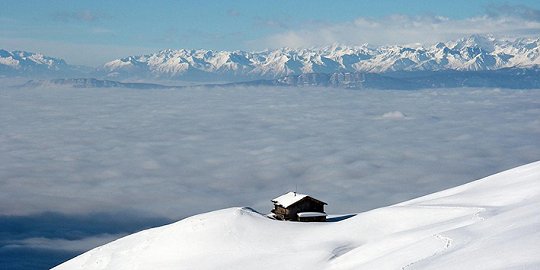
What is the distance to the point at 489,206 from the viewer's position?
51000 millimetres

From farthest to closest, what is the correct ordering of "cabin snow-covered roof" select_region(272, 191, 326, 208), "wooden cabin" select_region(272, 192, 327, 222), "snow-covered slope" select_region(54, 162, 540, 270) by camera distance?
"cabin snow-covered roof" select_region(272, 191, 326, 208) < "wooden cabin" select_region(272, 192, 327, 222) < "snow-covered slope" select_region(54, 162, 540, 270)

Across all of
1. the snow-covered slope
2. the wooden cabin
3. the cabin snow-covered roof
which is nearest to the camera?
the snow-covered slope

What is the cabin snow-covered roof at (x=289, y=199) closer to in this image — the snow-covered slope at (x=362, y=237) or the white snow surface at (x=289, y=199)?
the white snow surface at (x=289, y=199)

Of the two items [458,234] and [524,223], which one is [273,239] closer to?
[458,234]

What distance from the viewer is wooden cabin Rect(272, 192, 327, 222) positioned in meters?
63.4

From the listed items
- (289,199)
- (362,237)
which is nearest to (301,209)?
(289,199)

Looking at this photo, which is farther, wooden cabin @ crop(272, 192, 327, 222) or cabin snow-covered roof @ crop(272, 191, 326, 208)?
cabin snow-covered roof @ crop(272, 191, 326, 208)

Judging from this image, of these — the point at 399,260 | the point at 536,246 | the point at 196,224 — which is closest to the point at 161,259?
the point at 196,224

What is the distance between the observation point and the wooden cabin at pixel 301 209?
2498 inches

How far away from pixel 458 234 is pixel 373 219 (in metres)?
13.0

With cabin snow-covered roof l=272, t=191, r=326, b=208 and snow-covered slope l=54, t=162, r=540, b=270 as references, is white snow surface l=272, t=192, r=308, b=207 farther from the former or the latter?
snow-covered slope l=54, t=162, r=540, b=270

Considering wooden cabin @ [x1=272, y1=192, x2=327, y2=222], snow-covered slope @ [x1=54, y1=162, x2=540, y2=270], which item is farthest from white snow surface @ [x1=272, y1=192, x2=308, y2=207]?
snow-covered slope @ [x1=54, y1=162, x2=540, y2=270]

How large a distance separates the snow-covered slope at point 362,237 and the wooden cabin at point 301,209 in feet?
17.0

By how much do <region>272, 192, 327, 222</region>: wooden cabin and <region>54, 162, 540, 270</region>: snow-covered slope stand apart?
518 cm
